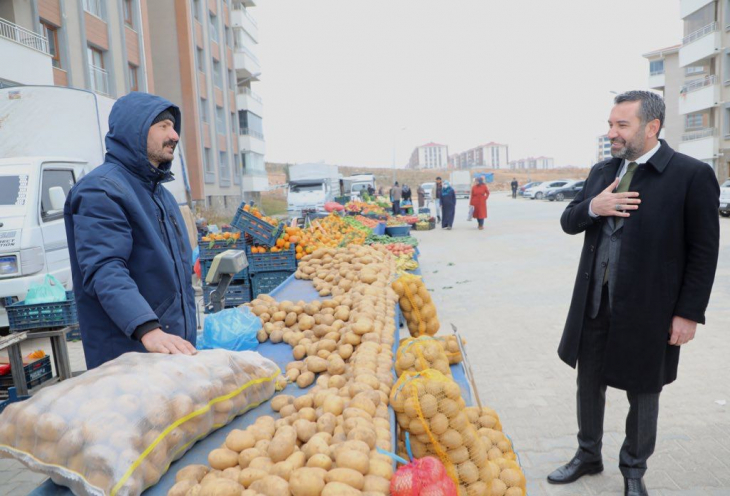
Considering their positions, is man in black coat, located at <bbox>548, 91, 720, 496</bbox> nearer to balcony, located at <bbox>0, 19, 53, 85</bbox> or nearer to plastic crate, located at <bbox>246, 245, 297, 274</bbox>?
plastic crate, located at <bbox>246, 245, 297, 274</bbox>

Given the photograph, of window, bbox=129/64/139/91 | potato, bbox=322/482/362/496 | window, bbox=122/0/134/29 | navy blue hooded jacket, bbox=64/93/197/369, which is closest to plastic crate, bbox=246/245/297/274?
navy blue hooded jacket, bbox=64/93/197/369

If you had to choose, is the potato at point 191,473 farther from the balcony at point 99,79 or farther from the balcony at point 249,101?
the balcony at point 249,101

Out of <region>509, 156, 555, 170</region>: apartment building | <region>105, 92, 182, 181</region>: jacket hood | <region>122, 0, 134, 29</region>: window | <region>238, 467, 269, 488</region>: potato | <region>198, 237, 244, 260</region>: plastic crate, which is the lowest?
<region>238, 467, 269, 488</region>: potato

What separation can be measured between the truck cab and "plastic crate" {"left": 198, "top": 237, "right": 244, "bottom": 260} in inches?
71.9

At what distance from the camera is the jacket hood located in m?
2.40

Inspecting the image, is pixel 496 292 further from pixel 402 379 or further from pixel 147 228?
pixel 147 228

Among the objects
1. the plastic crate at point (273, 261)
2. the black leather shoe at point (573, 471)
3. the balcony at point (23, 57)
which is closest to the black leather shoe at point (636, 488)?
the black leather shoe at point (573, 471)

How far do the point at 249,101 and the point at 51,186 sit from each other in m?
32.7

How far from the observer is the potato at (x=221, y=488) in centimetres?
163

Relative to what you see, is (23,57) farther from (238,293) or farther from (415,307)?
(415,307)

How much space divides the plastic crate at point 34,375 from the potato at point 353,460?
4.28 meters

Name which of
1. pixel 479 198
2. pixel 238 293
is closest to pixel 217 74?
pixel 479 198

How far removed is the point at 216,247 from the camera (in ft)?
25.5

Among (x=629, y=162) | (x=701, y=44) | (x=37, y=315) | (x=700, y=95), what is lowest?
(x=37, y=315)
